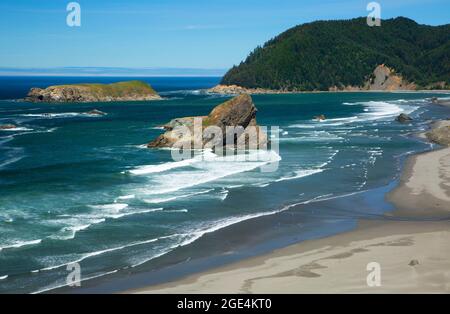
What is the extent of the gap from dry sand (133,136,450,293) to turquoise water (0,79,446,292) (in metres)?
3.97

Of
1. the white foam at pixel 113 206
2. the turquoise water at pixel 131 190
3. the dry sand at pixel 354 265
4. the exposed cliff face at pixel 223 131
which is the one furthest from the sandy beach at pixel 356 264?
the exposed cliff face at pixel 223 131

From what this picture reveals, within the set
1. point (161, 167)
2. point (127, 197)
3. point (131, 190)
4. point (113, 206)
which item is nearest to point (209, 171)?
point (161, 167)

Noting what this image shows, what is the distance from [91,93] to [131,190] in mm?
126899

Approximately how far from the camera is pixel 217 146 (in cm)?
5834

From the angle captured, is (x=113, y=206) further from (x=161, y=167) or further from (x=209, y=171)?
(x=161, y=167)

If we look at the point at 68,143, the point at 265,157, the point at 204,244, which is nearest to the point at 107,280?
the point at 204,244

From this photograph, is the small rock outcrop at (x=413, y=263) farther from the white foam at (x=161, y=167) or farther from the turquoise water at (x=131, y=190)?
the white foam at (x=161, y=167)

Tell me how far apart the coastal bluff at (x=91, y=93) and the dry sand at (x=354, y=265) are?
133077 millimetres

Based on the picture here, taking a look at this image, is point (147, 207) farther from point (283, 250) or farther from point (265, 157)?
point (265, 157)

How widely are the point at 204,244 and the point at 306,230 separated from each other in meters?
5.43

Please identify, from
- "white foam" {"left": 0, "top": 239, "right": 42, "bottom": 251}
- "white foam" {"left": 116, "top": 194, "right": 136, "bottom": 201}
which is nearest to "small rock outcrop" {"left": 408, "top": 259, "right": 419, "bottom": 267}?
"white foam" {"left": 0, "top": 239, "right": 42, "bottom": 251}

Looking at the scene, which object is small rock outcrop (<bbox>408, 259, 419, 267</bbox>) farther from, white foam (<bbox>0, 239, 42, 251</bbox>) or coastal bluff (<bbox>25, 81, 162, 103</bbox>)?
coastal bluff (<bbox>25, 81, 162, 103</bbox>)
